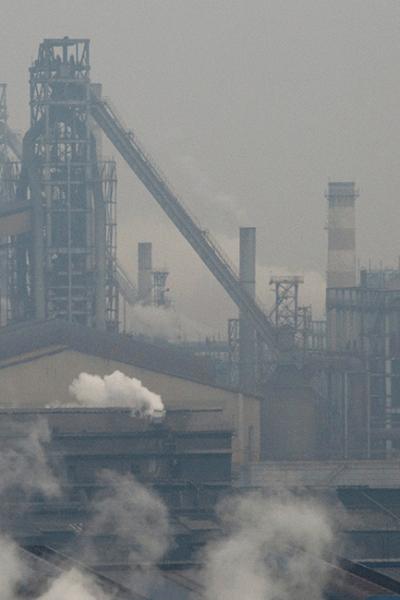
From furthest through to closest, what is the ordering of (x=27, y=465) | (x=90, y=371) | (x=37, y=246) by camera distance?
(x=37, y=246) < (x=90, y=371) < (x=27, y=465)

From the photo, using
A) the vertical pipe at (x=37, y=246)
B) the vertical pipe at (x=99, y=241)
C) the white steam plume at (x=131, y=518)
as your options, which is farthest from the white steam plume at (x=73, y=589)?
the vertical pipe at (x=99, y=241)

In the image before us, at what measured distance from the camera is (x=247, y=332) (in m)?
72.2

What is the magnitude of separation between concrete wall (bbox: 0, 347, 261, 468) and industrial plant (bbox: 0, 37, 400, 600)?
0.17 feet

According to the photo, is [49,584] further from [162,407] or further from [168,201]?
[168,201]

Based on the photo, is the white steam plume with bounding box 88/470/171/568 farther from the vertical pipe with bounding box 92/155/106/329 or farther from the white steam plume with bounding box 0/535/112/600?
the vertical pipe with bounding box 92/155/106/329

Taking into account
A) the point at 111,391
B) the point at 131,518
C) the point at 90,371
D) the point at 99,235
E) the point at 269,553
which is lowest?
the point at 131,518

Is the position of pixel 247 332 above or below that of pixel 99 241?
below

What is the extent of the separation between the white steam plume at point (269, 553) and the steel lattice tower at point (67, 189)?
71.5ft

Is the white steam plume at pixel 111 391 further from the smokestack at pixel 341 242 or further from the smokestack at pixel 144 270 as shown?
the smokestack at pixel 144 270

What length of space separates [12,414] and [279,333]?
758 inches

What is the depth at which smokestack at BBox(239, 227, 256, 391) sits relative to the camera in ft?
237

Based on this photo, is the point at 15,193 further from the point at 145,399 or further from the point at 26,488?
the point at 26,488

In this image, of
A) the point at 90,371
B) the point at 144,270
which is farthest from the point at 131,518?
the point at 144,270

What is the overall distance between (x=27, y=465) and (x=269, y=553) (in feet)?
57.2
